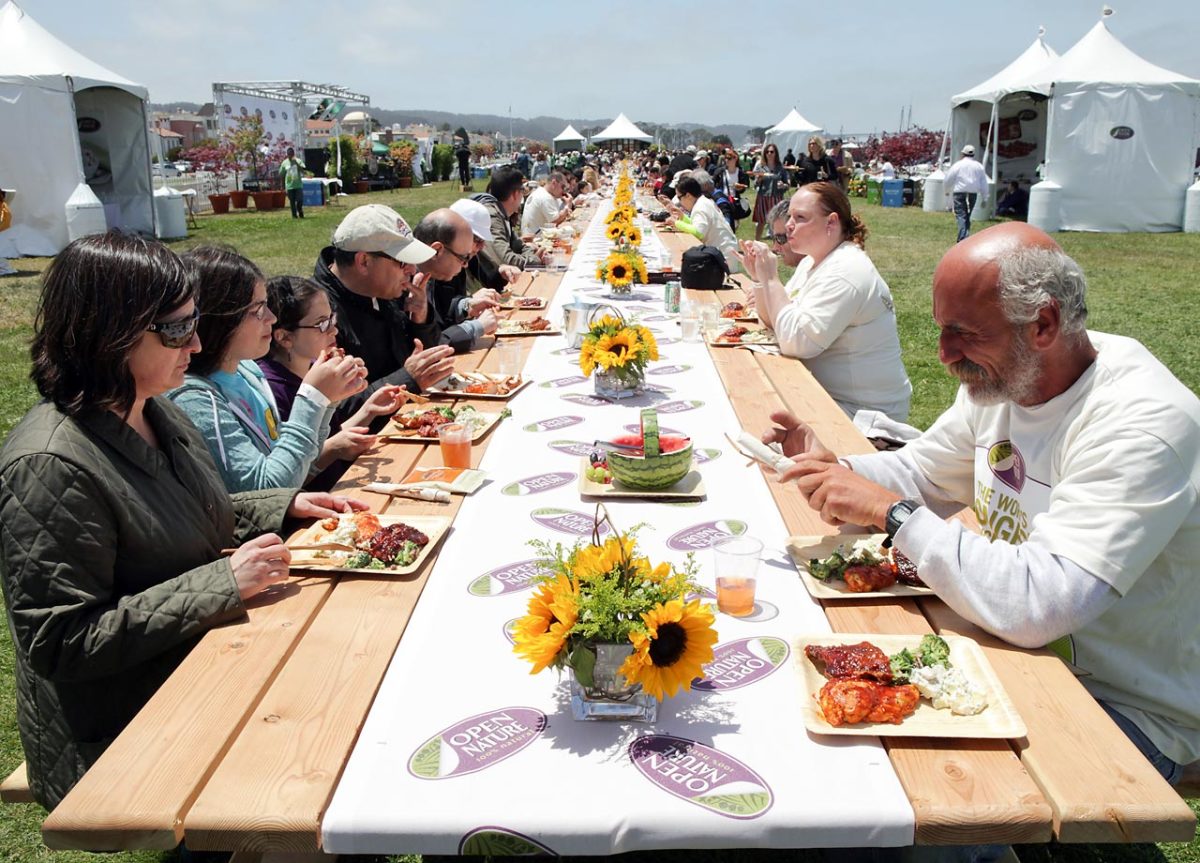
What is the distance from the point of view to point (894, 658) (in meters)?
1.69

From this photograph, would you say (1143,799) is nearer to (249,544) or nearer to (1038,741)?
(1038,741)

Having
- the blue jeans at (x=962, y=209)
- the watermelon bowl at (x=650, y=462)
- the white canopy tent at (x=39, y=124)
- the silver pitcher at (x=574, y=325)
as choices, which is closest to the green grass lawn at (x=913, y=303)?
the blue jeans at (x=962, y=209)

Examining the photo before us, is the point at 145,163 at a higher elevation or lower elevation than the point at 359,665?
higher

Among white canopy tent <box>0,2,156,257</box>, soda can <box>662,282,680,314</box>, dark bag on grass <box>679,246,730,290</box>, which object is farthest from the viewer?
white canopy tent <box>0,2,156,257</box>

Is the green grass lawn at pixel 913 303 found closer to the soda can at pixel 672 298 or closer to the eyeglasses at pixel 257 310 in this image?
the eyeglasses at pixel 257 310

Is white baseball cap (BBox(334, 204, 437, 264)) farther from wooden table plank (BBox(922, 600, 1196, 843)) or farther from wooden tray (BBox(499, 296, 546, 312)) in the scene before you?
wooden table plank (BBox(922, 600, 1196, 843))

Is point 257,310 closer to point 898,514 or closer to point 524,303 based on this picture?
point 898,514

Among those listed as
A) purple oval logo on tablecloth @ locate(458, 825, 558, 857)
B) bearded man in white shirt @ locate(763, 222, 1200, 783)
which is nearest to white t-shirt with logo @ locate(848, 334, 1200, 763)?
bearded man in white shirt @ locate(763, 222, 1200, 783)

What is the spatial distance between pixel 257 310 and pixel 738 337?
2.66 m

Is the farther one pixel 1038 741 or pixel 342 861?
pixel 342 861

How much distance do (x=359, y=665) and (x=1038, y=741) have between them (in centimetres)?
122

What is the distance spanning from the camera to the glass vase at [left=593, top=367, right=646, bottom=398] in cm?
368

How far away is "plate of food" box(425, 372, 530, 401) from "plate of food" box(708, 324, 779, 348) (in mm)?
1209

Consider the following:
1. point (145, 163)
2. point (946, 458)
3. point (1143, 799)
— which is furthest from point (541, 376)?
point (145, 163)
